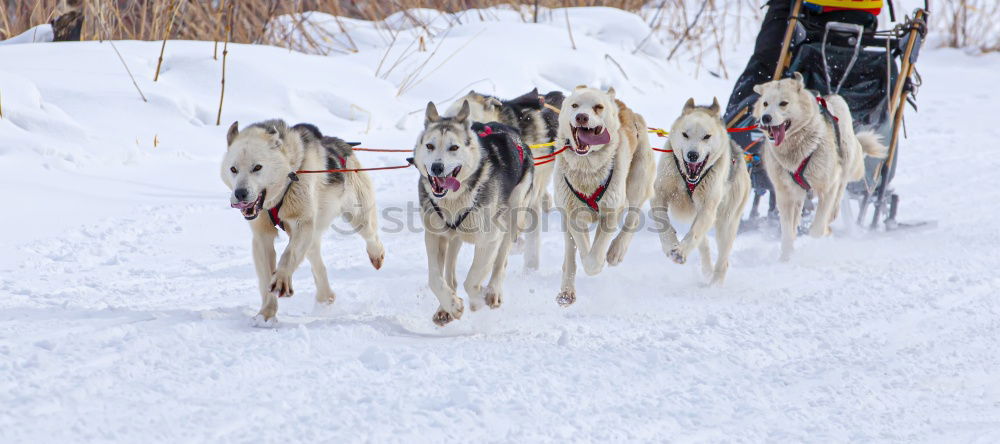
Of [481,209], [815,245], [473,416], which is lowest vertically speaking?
[815,245]

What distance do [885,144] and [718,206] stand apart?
150 cm

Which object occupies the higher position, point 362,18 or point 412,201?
point 362,18

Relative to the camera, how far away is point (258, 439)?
7.06ft

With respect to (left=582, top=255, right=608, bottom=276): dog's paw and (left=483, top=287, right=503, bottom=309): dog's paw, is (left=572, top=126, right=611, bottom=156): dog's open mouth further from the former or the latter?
(left=483, top=287, right=503, bottom=309): dog's paw

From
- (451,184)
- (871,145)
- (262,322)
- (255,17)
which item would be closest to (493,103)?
(451,184)

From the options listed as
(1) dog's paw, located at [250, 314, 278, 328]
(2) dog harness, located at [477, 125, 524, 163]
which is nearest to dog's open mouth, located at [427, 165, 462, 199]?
(2) dog harness, located at [477, 125, 524, 163]

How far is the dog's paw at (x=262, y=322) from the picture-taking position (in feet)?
10.3

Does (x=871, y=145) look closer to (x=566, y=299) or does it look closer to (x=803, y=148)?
(x=803, y=148)

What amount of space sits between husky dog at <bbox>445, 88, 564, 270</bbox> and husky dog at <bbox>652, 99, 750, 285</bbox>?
1.81 ft

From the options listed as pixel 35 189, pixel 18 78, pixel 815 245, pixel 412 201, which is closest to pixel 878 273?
pixel 815 245

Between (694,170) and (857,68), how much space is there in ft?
5.86

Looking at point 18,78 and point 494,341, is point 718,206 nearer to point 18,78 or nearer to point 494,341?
point 494,341

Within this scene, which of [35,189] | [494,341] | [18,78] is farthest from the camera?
[18,78]

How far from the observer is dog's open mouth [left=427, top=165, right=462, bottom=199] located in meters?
3.15
